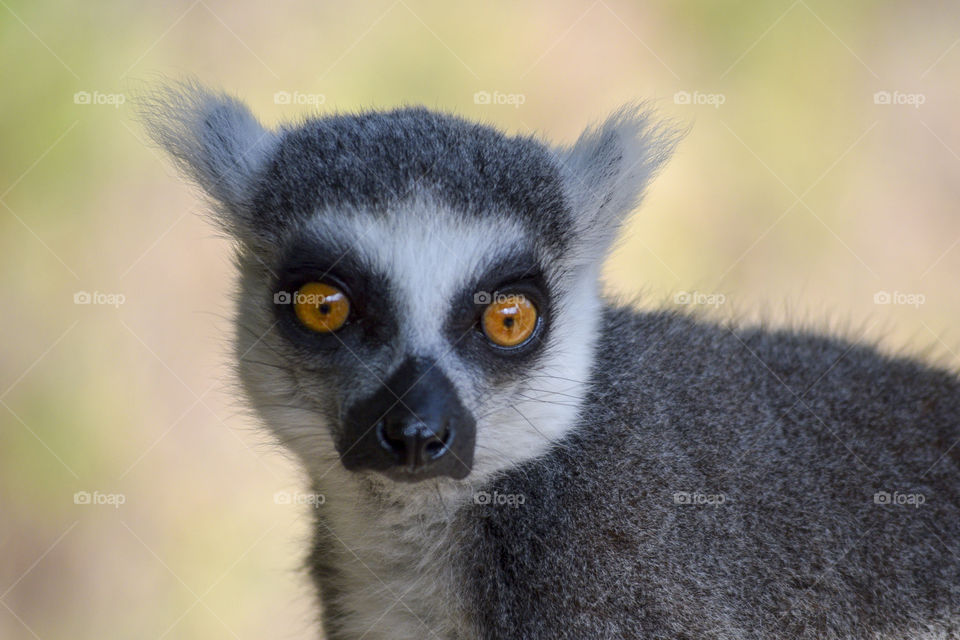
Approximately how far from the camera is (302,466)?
2.71 meters

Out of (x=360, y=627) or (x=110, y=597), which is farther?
(x=110, y=597)

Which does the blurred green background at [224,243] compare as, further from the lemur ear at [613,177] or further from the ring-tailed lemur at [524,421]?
the ring-tailed lemur at [524,421]

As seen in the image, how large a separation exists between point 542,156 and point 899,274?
374 cm

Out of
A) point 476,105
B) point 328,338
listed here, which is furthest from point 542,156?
point 476,105

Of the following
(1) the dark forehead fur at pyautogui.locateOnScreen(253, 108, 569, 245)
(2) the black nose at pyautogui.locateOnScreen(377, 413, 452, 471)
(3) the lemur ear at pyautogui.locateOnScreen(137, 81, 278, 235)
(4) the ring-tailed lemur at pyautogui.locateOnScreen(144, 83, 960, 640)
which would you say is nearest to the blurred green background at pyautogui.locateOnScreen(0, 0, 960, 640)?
(4) the ring-tailed lemur at pyautogui.locateOnScreen(144, 83, 960, 640)

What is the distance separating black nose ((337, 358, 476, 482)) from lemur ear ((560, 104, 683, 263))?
0.78 meters

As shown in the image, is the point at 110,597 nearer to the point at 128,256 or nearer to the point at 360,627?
the point at 128,256

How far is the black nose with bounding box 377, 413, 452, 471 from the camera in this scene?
204cm

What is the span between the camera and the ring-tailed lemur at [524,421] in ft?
7.43

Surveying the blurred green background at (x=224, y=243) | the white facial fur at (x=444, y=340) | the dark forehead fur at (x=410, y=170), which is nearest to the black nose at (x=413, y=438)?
the white facial fur at (x=444, y=340)

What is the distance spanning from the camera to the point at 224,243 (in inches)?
146

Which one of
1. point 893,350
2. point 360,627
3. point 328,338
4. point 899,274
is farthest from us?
point 899,274

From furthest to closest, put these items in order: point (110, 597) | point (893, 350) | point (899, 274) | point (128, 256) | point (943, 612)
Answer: point (899, 274)
point (128, 256)
point (110, 597)
point (893, 350)
point (943, 612)

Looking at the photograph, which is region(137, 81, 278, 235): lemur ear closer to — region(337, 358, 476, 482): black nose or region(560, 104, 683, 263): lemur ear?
region(337, 358, 476, 482): black nose
